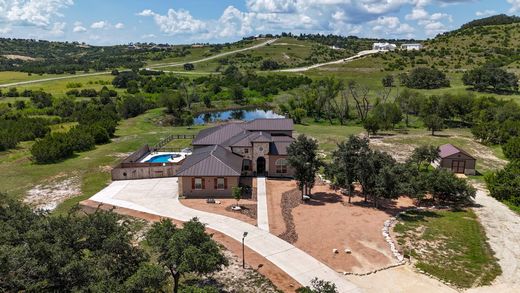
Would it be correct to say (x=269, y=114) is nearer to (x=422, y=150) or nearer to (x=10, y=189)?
(x=422, y=150)

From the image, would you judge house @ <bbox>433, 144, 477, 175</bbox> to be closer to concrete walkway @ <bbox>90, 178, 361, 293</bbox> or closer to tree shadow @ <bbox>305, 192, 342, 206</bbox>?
tree shadow @ <bbox>305, 192, 342, 206</bbox>

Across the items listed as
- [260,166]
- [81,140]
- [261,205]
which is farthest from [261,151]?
[81,140]

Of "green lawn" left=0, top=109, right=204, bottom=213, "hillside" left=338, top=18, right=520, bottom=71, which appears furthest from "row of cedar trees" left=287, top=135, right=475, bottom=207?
"hillside" left=338, top=18, right=520, bottom=71

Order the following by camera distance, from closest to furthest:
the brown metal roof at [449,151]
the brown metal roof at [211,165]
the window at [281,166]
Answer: the brown metal roof at [211,165] → the window at [281,166] → the brown metal roof at [449,151]

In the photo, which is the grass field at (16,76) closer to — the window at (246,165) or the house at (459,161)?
the window at (246,165)

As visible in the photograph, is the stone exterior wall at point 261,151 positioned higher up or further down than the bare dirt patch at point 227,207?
higher up

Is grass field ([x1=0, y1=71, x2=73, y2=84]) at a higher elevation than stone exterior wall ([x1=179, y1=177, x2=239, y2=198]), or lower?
higher

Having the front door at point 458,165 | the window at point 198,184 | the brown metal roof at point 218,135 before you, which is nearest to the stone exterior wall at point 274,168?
the brown metal roof at point 218,135

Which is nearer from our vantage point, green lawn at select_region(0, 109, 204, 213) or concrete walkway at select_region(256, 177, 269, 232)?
concrete walkway at select_region(256, 177, 269, 232)
